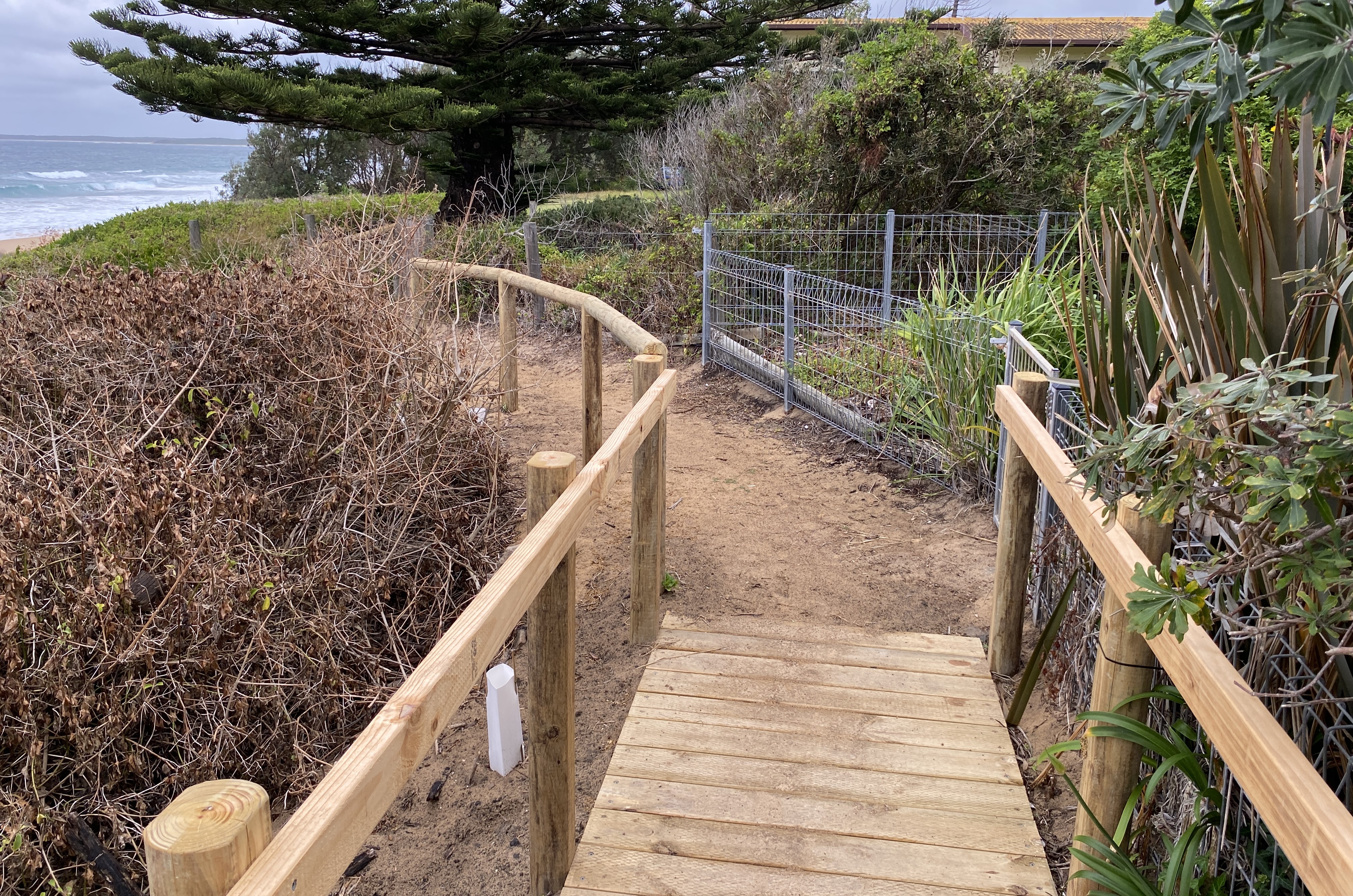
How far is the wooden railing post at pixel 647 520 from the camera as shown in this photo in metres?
3.72

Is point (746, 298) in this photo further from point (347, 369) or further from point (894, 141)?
point (347, 369)

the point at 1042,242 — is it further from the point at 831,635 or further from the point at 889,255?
the point at 831,635

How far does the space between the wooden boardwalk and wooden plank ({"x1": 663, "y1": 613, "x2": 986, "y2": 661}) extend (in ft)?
0.04

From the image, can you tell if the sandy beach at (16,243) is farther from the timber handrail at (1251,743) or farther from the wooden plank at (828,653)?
the timber handrail at (1251,743)

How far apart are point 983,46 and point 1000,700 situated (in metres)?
10.5

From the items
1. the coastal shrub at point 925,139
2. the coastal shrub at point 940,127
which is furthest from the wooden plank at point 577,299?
the coastal shrub at point 940,127

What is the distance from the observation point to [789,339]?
273 inches

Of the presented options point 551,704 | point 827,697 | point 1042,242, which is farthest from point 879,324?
point 551,704

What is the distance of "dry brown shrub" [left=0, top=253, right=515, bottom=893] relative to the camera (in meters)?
2.98

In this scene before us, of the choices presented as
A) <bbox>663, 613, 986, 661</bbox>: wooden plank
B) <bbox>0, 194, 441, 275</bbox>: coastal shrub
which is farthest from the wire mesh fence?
<bbox>0, 194, 441, 275</bbox>: coastal shrub

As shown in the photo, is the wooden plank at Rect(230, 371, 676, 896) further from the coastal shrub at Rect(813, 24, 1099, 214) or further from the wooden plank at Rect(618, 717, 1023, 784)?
the coastal shrub at Rect(813, 24, 1099, 214)

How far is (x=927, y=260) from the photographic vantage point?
410 inches

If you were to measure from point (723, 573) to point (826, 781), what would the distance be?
1869 mm

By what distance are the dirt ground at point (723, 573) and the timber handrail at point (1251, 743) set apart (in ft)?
3.50
